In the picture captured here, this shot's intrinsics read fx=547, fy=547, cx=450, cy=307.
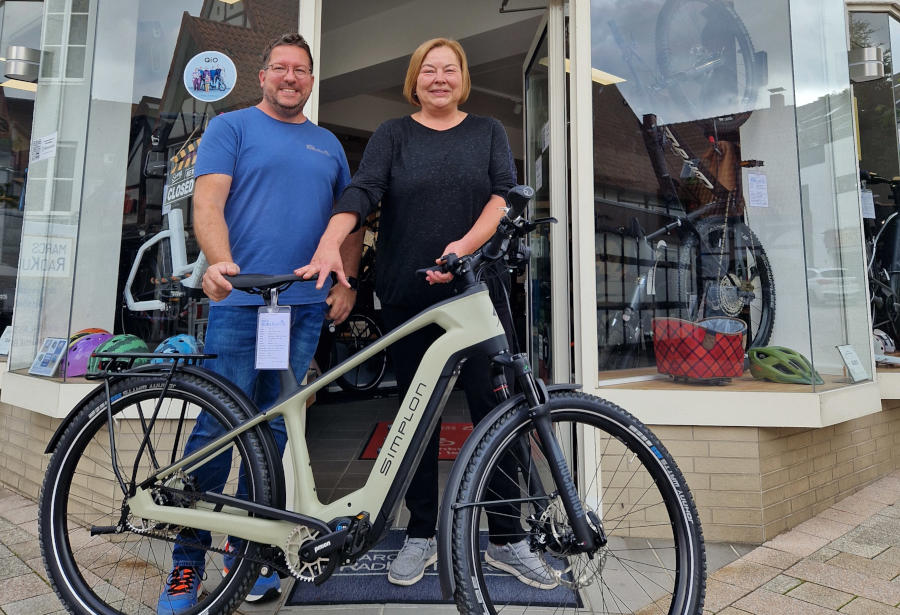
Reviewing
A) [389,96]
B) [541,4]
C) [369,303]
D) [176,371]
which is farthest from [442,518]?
[389,96]

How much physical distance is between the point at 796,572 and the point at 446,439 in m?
2.27

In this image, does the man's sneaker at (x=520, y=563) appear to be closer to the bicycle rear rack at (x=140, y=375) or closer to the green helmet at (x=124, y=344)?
the bicycle rear rack at (x=140, y=375)

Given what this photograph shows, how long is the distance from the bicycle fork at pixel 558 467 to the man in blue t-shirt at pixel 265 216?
75 centimetres

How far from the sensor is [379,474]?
4.86 ft

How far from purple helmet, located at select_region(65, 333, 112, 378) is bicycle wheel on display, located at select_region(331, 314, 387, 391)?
2.67 meters

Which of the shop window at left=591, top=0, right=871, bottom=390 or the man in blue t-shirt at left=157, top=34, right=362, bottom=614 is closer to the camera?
the man in blue t-shirt at left=157, top=34, right=362, bottom=614

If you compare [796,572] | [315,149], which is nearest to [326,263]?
[315,149]

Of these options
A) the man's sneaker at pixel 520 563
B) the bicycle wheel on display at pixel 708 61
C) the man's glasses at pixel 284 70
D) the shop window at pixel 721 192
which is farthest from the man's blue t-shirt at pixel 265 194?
the bicycle wheel on display at pixel 708 61

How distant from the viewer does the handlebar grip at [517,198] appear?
4.60 feet

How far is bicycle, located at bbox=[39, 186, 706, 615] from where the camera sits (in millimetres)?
1351

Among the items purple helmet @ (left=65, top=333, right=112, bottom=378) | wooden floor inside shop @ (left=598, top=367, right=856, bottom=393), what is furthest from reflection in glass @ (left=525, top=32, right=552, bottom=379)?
purple helmet @ (left=65, top=333, right=112, bottom=378)

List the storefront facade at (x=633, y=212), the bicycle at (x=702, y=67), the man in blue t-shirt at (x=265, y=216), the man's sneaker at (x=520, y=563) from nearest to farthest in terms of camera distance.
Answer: the man in blue t-shirt at (x=265, y=216) < the man's sneaker at (x=520, y=563) < the storefront facade at (x=633, y=212) < the bicycle at (x=702, y=67)

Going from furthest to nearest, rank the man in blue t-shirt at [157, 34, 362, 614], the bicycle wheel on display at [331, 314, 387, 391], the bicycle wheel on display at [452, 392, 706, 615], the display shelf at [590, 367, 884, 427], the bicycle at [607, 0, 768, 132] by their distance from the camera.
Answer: the bicycle wheel on display at [331, 314, 387, 391], the bicycle at [607, 0, 768, 132], the display shelf at [590, 367, 884, 427], the man in blue t-shirt at [157, 34, 362, 614], the bicycle wheel on display at [452, 392, 706, 615]

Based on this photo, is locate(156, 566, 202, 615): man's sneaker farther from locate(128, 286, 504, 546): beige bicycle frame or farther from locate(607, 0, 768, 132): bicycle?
locate(607, 0, 768, 132): bicycle
